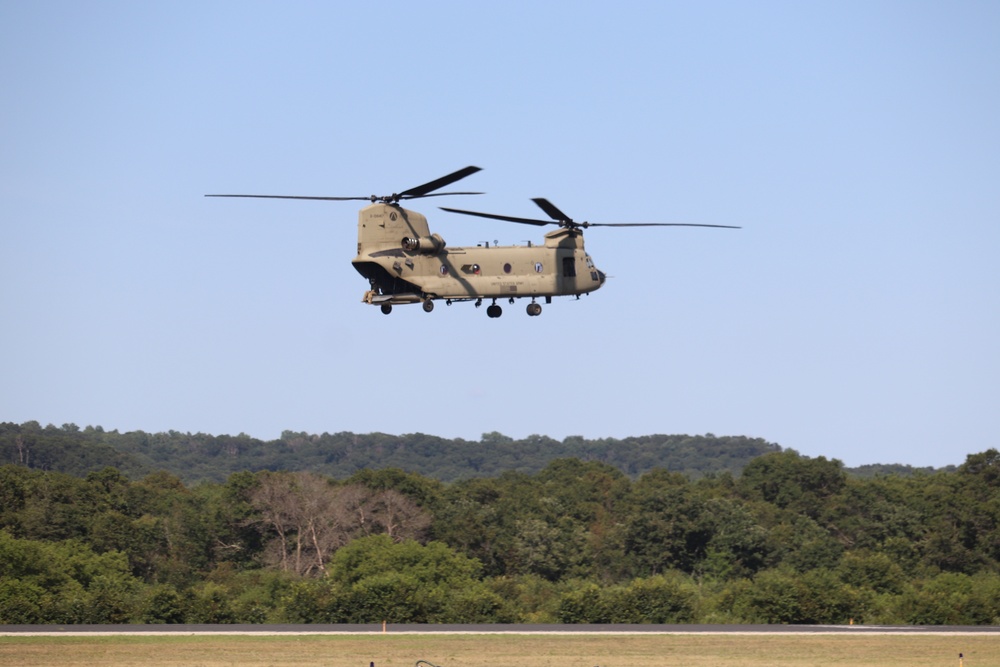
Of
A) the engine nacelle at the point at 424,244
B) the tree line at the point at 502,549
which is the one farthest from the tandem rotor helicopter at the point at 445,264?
the tree line at the point at 502,549

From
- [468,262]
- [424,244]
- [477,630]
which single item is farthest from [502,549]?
[424,244]

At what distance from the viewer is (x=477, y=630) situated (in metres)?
75.9

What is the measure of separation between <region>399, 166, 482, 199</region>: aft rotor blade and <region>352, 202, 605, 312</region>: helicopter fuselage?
49.7 inches

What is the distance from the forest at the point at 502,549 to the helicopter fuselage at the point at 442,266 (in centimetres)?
2241

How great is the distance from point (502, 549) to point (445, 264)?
6596 cm

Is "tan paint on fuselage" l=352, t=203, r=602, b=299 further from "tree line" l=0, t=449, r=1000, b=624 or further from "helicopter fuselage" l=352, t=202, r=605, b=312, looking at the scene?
"tree line" l=0, t=449, r=1000, b=624

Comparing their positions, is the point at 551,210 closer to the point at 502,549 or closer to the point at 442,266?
the point at 442,266

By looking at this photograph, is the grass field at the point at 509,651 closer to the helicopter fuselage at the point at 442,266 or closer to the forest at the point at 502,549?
the forest at the point at 502,549

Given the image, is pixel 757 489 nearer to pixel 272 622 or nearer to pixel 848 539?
pixel 848 539

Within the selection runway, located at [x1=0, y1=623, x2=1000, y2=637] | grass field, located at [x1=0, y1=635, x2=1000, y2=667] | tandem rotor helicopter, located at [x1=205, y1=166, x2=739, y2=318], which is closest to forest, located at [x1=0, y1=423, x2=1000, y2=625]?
runway, located at [x1=0, y1=623, x2=1000, y2=637]

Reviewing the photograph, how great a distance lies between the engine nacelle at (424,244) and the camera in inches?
2574

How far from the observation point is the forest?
3241 inches

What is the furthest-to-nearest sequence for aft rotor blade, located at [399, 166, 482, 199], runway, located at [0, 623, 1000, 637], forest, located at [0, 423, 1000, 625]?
forest, located at [0, 423, 1000, 625] < runway, located at [0, 623, 1000, 637] < aft rotor blade, located at [399, 166, 482, 199]

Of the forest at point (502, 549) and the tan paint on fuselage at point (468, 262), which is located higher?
the tan paint on fuselage at point (468, 262)
